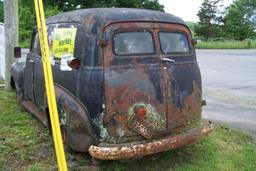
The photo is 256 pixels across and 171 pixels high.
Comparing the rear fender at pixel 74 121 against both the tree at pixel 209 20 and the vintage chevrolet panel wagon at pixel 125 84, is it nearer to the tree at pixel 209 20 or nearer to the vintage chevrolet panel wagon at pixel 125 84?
the vintage chevrolet panel wagon at pixel 125 84

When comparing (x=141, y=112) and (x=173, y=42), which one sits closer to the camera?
(x=141, y=112)

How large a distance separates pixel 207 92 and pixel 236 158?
5250mm

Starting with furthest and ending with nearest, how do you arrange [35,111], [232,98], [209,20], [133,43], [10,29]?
[209,20] < [232,98] < [10,29] < [35,111] < [133,43]

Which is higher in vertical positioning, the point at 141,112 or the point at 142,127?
the point at 141,112

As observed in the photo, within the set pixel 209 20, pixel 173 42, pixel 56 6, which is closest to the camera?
pixel 173 42

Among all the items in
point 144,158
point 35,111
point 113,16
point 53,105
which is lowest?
point 144,158

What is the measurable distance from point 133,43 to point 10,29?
482 centimetres

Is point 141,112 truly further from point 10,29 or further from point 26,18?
point 26,18

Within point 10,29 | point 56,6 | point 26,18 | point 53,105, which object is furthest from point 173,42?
point 56,6

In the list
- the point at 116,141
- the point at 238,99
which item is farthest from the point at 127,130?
the point at 238,99

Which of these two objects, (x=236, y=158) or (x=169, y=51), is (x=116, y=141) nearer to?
(x=169, y=51)

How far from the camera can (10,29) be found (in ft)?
28.9

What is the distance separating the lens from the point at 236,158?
5.46 meters

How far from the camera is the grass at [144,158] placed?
5.04 meters
